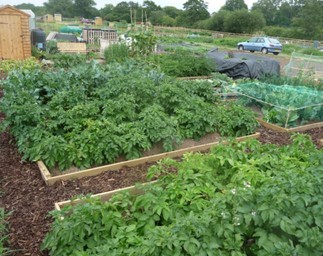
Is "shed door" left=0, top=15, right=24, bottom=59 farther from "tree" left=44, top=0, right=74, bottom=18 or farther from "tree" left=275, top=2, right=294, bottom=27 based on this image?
"tree" left=44, top=0, right=74, bottom=18

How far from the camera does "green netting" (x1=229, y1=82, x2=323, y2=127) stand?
5910mm

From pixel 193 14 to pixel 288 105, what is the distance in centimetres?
5594

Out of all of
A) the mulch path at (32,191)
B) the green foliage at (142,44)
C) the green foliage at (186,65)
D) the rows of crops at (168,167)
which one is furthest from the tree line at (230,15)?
the mulch path at (32,191)

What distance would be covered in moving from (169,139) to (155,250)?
2439 mm

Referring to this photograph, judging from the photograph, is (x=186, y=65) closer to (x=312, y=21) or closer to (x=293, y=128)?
(x=293, y=128)

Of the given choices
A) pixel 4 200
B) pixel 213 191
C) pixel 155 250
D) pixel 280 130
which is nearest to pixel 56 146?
pixel 4 200

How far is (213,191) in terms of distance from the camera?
266cm

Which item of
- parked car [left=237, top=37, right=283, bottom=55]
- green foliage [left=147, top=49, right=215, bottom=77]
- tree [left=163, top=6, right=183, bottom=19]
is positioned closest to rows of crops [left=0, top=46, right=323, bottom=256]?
green foliage [left=147, top=49, right=215, bottom=77]

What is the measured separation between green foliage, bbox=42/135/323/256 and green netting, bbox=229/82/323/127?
10.5 feet

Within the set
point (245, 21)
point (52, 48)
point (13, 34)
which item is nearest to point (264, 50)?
point (52, 48)

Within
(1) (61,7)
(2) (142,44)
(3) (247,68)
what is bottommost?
(3) (247,68)

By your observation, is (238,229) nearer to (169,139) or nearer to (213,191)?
(213,191)

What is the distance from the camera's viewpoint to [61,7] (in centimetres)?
8119

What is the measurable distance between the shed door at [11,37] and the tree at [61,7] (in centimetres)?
7343
